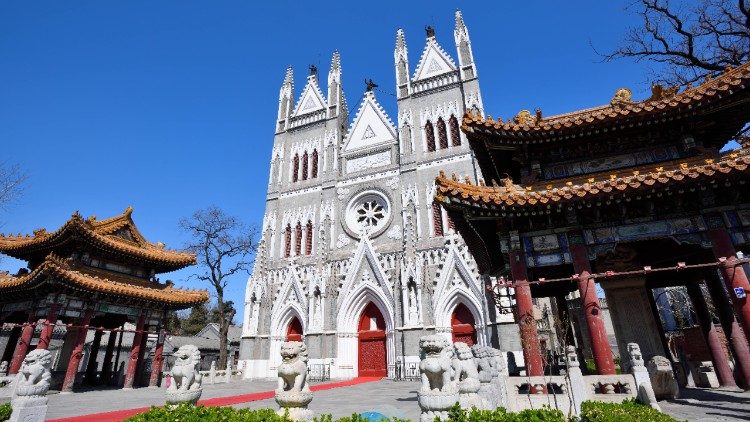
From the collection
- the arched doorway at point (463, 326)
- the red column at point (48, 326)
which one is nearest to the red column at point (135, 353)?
the red column at point (48, 326)

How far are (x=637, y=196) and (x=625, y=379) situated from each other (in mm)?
3609

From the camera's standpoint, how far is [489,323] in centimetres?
1970

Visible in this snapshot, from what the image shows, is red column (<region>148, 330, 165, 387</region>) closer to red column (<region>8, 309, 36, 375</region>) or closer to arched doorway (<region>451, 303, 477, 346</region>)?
red column (<region>8, 309, 36, 375</region>)

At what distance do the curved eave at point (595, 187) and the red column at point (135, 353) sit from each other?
60.2ft

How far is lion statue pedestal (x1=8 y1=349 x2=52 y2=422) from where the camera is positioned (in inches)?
290

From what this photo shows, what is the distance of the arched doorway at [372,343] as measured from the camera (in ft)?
73.8

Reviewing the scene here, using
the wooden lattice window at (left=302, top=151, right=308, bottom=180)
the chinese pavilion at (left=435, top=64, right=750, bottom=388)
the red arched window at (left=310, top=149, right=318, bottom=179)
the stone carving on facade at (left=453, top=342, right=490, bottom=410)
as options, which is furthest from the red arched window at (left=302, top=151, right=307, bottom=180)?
the stone carving on facade at (left=453, top=342, right=490, bottom=410)

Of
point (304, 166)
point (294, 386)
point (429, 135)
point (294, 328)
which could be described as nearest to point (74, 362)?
point (294, 328)

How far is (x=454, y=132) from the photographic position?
26.2 metres

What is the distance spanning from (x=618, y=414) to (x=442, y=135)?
75.8 feet

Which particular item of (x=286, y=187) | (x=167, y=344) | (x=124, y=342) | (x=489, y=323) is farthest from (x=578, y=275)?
(x=167, y=344)

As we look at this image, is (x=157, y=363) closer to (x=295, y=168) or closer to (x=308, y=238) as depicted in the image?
(x=308, y=238)

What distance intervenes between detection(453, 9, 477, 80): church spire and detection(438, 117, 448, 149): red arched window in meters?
3.77

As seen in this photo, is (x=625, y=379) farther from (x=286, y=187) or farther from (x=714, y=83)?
(x=286, y=187)
